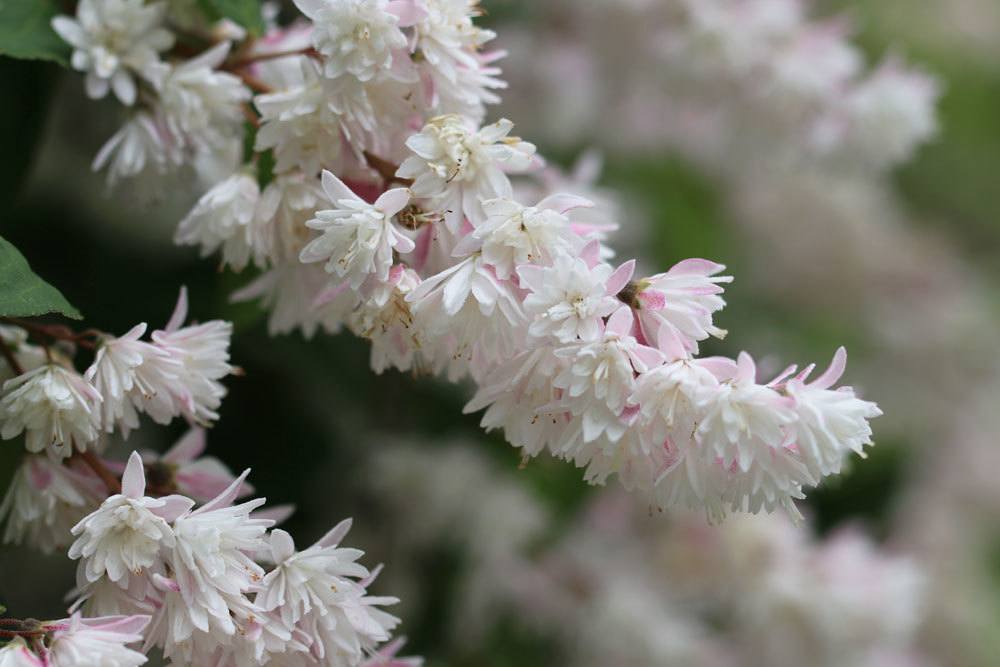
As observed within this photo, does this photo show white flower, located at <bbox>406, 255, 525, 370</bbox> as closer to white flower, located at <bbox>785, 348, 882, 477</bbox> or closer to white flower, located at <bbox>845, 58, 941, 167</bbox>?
white flower, located at <bbox>785, 348, 882, 477</bbox>

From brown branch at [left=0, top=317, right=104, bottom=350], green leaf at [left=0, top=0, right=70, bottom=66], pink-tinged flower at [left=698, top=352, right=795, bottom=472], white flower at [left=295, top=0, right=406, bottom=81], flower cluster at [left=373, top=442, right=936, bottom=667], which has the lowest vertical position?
flower cluster at [left=373, top=442, right=936, bottom=667]

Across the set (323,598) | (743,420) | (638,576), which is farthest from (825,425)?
(638,576)

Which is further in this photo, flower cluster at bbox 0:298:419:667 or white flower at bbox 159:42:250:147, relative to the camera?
white flower at bbox 159:42:250:147

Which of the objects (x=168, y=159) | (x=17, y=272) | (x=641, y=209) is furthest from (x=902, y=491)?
(x=17, y=272)

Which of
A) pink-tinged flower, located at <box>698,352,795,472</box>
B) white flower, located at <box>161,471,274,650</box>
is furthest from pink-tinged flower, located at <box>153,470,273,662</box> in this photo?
pink-tinged flower, located at <box>698,352,795,472</box>

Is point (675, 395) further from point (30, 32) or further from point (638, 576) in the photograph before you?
point (638, 576)

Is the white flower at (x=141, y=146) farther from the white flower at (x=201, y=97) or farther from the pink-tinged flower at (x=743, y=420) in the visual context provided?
the pink-tinged flower at (x=743, y=420)
